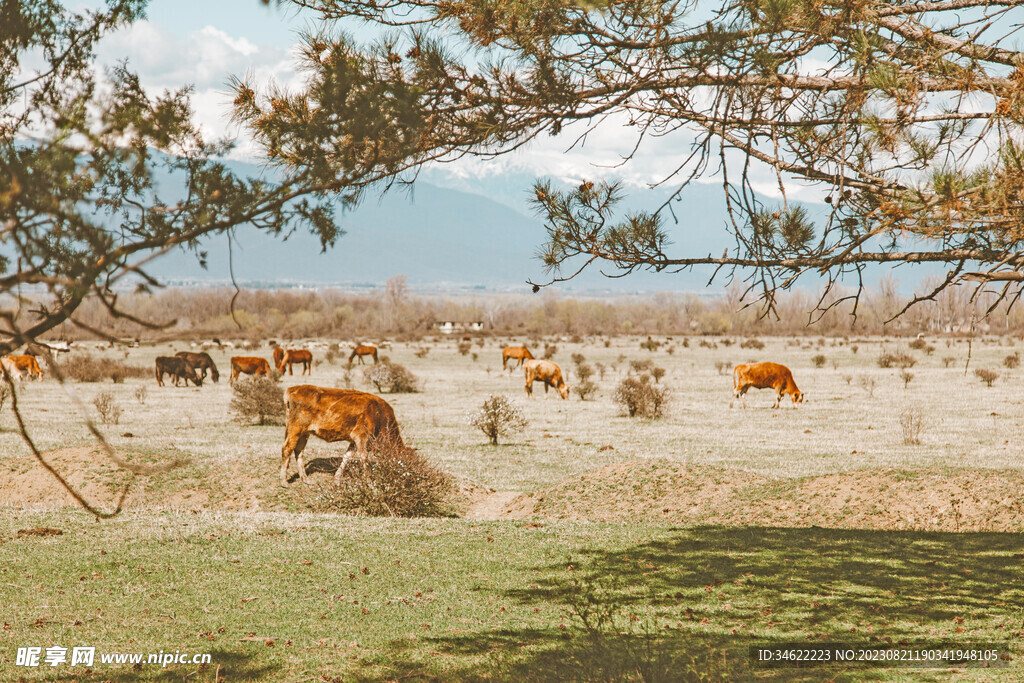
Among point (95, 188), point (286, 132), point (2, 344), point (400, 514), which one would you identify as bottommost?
point (400, 514)

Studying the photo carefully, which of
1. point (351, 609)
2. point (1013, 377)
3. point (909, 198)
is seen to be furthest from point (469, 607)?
point (1013, 377)

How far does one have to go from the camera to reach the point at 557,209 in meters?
6.98

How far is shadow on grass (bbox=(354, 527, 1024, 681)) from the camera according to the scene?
581 cm

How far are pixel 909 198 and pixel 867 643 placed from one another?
3834 millimetres

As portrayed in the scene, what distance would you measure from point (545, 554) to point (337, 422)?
15.2 ft

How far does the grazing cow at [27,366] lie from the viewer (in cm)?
3228

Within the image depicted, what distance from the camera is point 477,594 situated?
8.01 meters

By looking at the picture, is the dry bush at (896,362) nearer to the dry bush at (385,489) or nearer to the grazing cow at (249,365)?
the grazing cow at (249,365)

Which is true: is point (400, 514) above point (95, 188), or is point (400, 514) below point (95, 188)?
below

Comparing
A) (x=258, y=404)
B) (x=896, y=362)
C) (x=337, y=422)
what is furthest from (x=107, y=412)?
(x=896, y=362)

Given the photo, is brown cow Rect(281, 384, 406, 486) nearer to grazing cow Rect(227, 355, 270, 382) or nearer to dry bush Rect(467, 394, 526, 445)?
dry bush Rect(467, 394, 526, 445)

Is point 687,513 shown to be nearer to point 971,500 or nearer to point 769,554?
point 769,554

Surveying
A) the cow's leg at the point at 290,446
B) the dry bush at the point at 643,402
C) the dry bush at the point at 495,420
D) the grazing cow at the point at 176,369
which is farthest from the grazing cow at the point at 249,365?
the cow's leg at the point at 290,446

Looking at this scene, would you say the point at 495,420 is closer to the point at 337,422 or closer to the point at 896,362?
the point at 337,422
